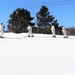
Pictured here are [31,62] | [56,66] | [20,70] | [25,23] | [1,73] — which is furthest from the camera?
[25,23]

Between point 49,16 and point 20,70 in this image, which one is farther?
point 49,16

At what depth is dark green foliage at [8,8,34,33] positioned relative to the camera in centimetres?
5775

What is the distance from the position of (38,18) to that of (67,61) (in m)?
49.1

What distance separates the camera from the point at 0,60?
11516 mm

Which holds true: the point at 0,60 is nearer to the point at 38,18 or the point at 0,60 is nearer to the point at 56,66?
the point at 56,66

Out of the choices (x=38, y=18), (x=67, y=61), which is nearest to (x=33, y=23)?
(x=38, y=18)

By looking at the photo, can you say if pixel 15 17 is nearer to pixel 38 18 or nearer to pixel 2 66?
pixel 38 18

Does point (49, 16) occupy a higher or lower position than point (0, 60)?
higher

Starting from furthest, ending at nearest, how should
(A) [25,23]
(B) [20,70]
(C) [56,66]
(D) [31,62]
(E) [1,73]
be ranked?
1. (A) [25,23]
2. (D) [31,62]
3. (C) [56,66]
4. (B) [20,70]
5. (E) [1,73]

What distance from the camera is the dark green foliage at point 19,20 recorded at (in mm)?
57750

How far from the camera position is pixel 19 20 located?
193ft

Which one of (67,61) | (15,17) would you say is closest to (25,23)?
(15,17)

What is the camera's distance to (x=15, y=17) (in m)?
59.9

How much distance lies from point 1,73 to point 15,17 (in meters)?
51.2
